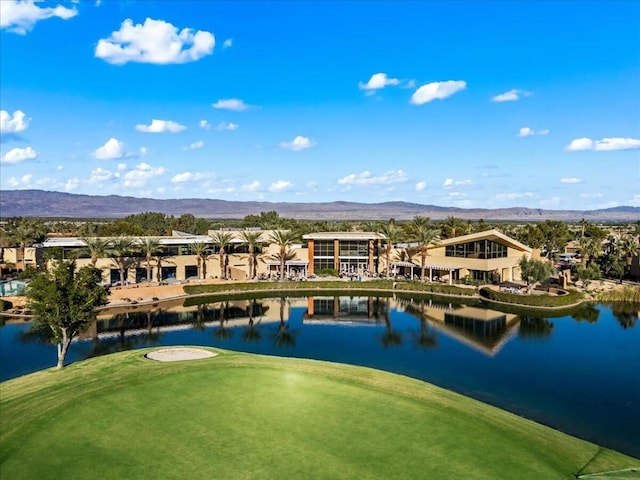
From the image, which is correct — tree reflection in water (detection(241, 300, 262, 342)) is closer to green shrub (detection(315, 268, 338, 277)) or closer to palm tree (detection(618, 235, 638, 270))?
green shrub (detection(315, 268, 338, 277))

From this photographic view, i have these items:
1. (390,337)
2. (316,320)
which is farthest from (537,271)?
(316,320)

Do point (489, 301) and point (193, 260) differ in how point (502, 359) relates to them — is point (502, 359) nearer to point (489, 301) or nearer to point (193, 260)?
point (489, 301)

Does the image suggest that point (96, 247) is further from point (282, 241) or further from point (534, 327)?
point (534, 327)

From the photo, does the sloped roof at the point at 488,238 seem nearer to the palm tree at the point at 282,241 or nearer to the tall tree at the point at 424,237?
the tall tree at the point at 424,237

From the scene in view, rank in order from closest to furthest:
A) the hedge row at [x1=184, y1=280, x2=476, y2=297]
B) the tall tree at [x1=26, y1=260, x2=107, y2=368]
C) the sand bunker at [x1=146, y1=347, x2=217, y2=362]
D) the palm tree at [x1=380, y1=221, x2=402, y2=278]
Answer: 1. the tall tree at [x1=26, y1=260, x2=107, y2=368]
2. the sand bunker at [x1=146, y1=347, x2=217, y2=362]
3. the hedge row at [x1=184, y1=280, x2=476, y2=297]
4. the palm tree at [x1=380, y1=221, x2=402, y2=278]


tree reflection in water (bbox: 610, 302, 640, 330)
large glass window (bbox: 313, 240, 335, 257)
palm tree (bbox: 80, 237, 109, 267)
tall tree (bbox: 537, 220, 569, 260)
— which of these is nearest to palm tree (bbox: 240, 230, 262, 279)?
large glass window (bbox: 313, 240, 335, 257)

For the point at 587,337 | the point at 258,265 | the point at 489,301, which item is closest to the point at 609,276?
the point at 489,301
